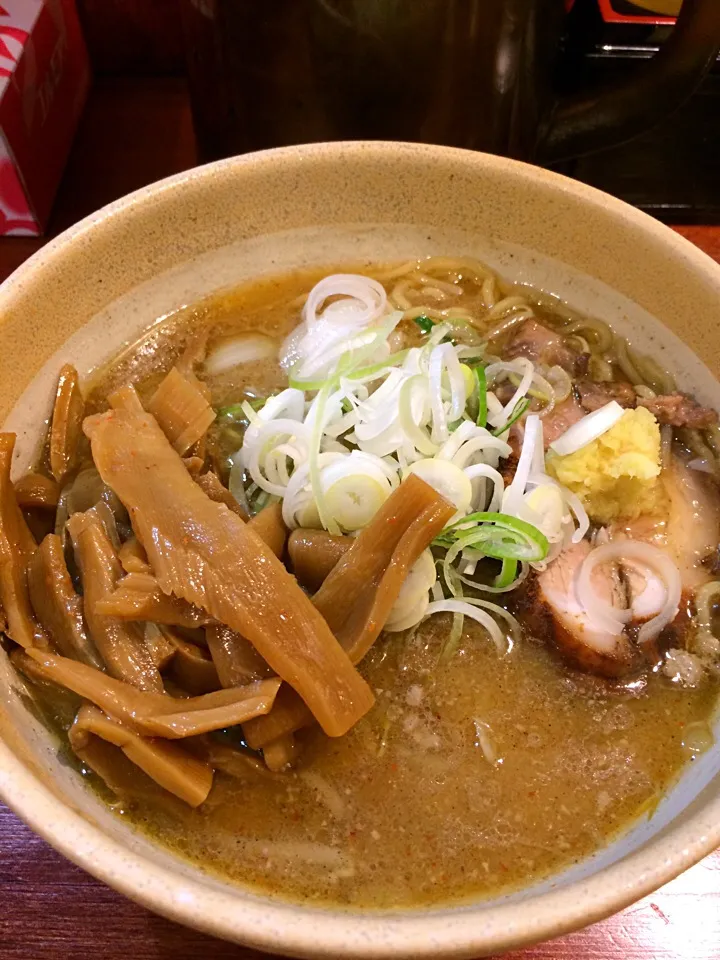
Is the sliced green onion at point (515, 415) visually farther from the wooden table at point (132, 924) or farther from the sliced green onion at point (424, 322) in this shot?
the wooden table at point (132, 924)

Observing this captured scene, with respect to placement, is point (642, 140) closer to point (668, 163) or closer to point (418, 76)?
point (668, 163)

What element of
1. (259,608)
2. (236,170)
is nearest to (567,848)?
(259,608)

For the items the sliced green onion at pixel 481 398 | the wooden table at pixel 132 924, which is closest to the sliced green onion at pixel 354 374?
the sliced green onion at pixel 481 398

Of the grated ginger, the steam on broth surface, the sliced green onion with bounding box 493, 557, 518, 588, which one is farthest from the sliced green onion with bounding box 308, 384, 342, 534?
the grated ginger

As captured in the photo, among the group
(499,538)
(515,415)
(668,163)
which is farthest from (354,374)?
(668,163)

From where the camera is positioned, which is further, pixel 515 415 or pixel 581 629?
pixel 515 415

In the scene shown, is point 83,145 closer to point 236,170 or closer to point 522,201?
point 236,170
